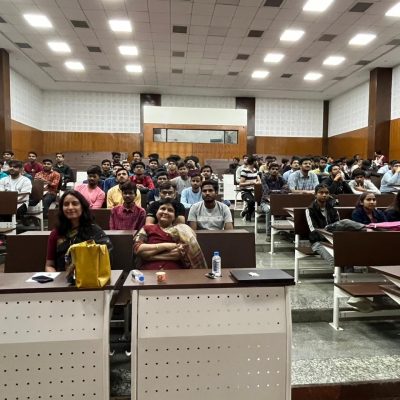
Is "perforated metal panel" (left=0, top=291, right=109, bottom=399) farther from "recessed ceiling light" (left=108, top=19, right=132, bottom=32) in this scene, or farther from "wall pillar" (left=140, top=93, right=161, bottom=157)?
"wall pillar" (left=140, top=93, right=161, bottom=157)

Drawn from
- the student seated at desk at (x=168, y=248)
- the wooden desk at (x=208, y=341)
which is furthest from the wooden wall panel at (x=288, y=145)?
the wooden desk at (x=208, y=341)

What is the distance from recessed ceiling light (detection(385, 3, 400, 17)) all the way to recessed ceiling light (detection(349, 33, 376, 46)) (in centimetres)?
101

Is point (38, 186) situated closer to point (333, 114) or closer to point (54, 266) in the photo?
point (54, 266)

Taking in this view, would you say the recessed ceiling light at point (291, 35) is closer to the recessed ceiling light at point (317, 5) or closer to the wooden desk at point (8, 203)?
the recessed ceiling light at point (317, 5)

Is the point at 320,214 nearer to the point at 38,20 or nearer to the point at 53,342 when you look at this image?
the point at 53,342

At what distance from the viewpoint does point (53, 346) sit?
1.72 meters

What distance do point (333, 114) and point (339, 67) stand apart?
4358 millimetres

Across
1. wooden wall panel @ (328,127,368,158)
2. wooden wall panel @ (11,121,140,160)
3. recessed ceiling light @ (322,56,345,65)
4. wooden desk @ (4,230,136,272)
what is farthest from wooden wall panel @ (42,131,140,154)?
wooden desk @ (4,230,136,272)

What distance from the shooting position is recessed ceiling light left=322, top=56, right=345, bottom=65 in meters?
10.1

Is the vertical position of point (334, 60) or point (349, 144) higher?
point (334, 60)

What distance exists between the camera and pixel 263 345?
6.03 feet

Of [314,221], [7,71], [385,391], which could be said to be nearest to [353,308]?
[385,391]

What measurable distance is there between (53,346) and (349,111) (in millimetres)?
14100

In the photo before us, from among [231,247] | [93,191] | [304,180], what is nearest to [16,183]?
[93,191]
